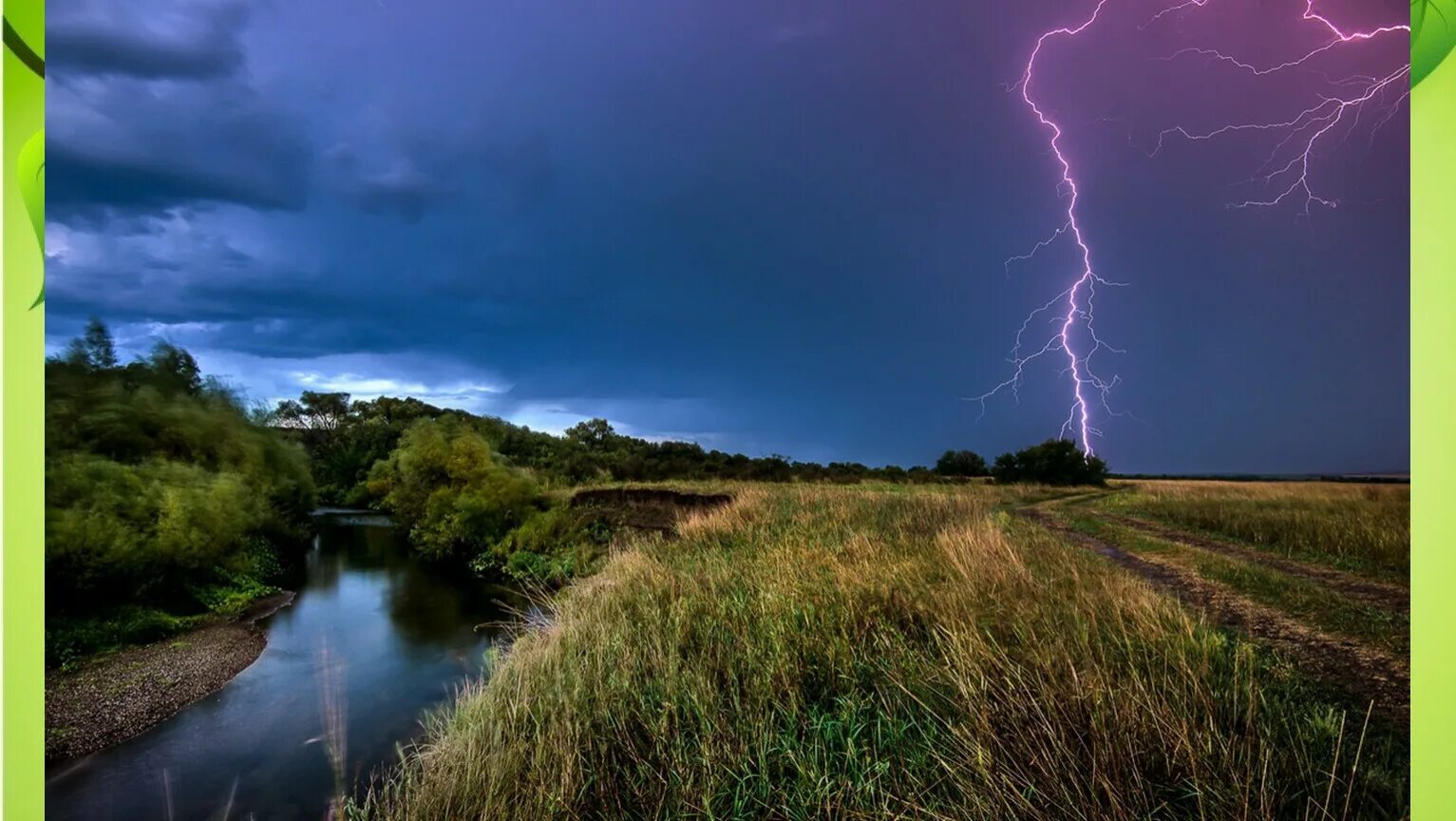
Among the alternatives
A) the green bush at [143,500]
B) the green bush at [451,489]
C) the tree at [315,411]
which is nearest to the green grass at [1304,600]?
the green bush at [143,500]

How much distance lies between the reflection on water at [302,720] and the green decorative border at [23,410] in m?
2.28

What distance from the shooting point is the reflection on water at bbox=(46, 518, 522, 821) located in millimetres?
4965

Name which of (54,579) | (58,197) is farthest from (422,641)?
(58,197)

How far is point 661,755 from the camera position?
7.98 ft

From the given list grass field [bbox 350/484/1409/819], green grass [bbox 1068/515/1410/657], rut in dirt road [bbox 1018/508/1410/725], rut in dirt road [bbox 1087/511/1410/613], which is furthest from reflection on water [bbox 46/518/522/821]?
rut in dirt road [bbox 1087/511/1410/613]

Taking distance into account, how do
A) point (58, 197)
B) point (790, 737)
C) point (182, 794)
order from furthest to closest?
point (182, 794) → point (58, 197) → point (790, 737)

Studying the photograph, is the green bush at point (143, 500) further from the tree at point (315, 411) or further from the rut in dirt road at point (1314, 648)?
the rut in dirt road at point (1314, 648)

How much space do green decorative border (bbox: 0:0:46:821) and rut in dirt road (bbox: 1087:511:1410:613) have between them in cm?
624

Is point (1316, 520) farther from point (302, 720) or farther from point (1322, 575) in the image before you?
point (302, 720)

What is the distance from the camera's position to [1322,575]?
13.2 feet

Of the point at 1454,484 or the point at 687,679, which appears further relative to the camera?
the point at 687,679

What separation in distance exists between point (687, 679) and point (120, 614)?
30.6 ft

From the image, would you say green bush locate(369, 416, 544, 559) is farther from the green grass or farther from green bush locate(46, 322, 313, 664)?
the green grass

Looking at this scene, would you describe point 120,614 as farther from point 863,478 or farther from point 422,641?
point 863,478
